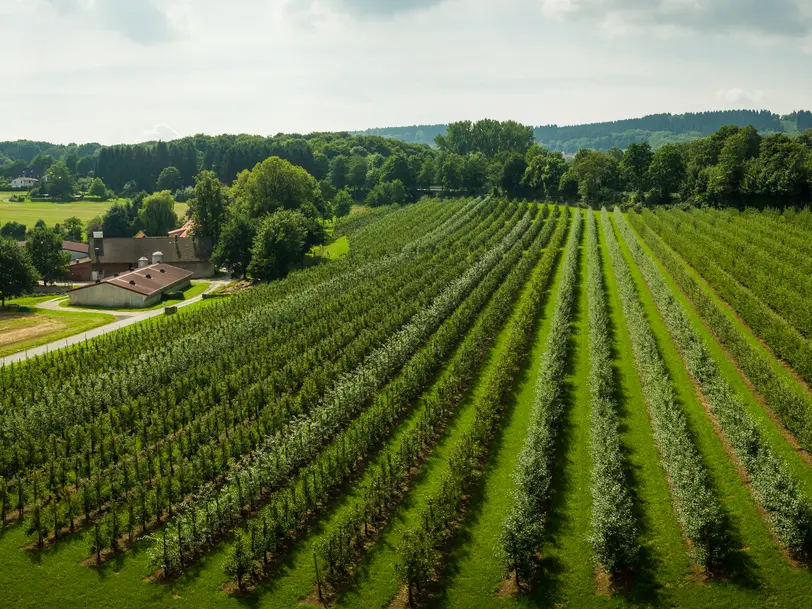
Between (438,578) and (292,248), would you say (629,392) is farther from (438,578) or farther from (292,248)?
(292,248)

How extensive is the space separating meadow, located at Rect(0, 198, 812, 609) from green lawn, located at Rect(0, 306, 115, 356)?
805cm

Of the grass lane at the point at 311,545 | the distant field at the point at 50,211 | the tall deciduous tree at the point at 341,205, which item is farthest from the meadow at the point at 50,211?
the grass lane at the point at 311,545

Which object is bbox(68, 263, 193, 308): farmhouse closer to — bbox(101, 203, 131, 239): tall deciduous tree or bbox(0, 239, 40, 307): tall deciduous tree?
bbox(0, 239, 40, 307): tall deciduous tree

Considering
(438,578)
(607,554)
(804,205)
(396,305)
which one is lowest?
(438,578)

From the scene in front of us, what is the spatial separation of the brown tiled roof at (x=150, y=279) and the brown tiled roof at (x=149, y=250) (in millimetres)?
7478

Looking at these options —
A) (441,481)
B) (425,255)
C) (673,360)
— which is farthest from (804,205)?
(441,481)

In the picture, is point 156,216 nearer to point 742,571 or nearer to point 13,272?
point 13,272

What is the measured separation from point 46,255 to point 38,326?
2826 cm

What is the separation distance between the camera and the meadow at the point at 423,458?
20656mm

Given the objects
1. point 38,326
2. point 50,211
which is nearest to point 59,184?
point 50,211

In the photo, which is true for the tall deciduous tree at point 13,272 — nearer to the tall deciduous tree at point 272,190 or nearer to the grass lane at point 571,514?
the tall deciduous tree at point 272,190

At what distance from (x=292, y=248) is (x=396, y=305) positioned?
99.1 ft

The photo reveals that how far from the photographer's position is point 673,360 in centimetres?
3978

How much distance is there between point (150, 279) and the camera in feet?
242
